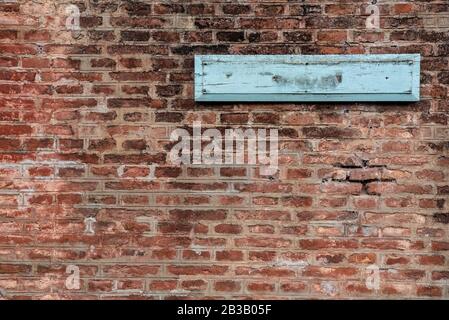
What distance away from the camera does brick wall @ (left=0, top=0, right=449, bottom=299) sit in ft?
8.98

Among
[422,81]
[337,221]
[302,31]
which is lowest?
[337,221]

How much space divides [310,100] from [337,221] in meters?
0.64

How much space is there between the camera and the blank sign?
2.72 meters

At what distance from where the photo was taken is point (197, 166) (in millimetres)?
2779

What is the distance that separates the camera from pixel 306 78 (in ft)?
8.96

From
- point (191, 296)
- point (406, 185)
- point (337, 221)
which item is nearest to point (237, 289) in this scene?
point (191, 296)

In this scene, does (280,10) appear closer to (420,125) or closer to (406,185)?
(420,125)

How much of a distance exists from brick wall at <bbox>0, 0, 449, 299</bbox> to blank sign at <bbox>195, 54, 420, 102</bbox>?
57 mm

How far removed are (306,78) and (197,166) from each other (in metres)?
0.73

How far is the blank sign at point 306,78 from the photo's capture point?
2719mm

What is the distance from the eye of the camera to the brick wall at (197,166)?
274 centimetres

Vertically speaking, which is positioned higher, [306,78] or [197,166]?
[306,78]

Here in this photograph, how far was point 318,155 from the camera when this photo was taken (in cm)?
276

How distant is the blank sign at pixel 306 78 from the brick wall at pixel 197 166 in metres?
0.06
